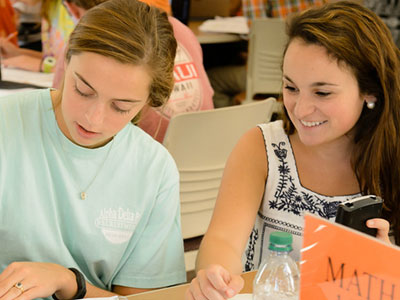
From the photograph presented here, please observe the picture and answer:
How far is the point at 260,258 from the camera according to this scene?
1.53 m

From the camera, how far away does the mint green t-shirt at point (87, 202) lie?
1224 millimetres

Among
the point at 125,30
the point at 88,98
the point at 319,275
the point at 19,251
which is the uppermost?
the point at 125,30

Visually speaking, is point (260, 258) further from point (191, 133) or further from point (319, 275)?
point (319, 275)

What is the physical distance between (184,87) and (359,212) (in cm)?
120

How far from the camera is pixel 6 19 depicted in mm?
3467

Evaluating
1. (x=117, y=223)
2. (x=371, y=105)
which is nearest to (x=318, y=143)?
(x=371, y=105)

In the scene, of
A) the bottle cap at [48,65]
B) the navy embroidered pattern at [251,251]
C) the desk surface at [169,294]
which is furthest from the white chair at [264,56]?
the desk surface at [169,294]

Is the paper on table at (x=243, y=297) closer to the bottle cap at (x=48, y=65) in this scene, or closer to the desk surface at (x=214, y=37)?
the bottle cap at (x=48, y=65)

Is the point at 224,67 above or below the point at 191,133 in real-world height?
below

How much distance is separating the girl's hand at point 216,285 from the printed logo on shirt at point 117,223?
0.29m

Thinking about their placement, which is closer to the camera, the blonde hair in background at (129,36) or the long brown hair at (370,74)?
the blonde hair in background at (129,36)

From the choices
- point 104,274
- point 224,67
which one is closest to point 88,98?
point 104,274

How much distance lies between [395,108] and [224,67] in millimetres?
2875

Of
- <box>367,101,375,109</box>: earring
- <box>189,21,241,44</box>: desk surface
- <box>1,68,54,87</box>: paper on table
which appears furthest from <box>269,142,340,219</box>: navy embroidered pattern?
<box>189,21,241,44</box>: desk surface
